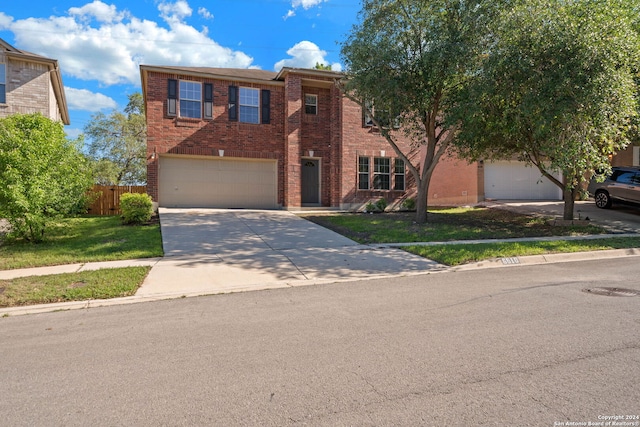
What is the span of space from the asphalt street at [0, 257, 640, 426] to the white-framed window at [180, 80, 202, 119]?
14.4 m

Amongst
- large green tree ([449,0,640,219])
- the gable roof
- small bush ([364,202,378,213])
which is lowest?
small bush ([364,202,378,213])

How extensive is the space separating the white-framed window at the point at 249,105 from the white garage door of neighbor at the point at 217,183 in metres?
2.04

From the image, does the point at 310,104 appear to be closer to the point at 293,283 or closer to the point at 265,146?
the point at 265,146

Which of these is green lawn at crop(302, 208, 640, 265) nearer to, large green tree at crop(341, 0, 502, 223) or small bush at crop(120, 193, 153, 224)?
large green tree at crop(341, 0, 502, 223)

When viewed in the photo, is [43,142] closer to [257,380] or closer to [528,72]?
[257,380]

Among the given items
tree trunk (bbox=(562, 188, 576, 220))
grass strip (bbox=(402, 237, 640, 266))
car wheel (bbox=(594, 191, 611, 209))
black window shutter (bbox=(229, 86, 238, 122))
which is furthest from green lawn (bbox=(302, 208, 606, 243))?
black window shutter (bbox=(229, 86, 238, 122))

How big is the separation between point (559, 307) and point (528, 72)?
26.6 ft

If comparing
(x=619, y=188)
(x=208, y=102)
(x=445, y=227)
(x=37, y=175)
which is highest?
(x=208, y=102)

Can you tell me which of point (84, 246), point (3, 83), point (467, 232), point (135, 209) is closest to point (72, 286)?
point (84, 246)

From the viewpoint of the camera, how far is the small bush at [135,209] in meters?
14.4

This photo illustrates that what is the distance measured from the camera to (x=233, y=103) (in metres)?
19.5

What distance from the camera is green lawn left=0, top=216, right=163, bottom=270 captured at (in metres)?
9.53

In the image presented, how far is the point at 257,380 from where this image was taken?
352 centimetres

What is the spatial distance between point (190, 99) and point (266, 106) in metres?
3.57
